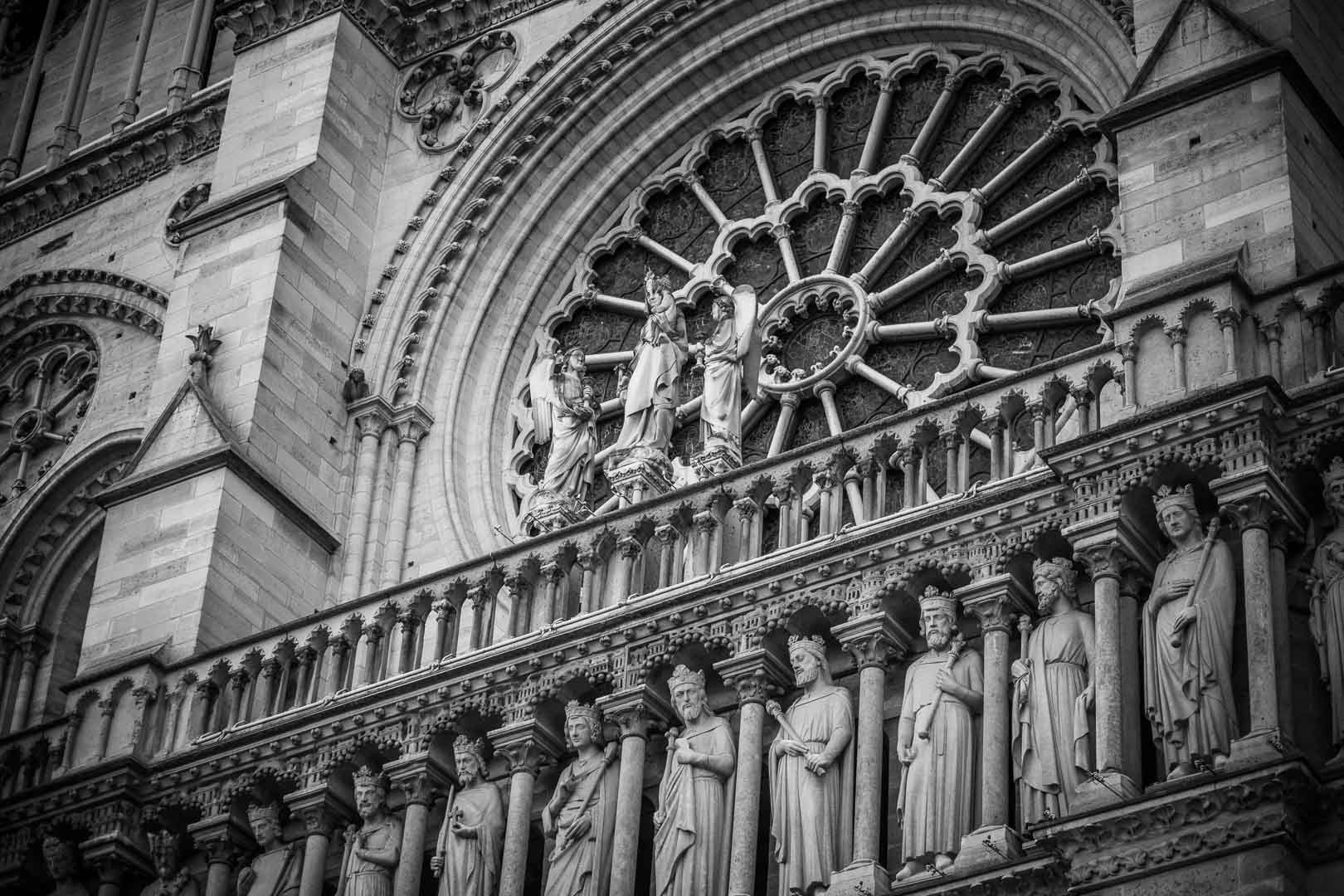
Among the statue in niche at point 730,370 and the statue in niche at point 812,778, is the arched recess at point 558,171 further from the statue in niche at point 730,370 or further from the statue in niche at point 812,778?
the statue in niche at point 812,778

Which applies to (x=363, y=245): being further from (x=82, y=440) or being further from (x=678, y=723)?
(x=678, y=723)

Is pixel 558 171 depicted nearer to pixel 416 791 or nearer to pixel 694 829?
pixel 416 791

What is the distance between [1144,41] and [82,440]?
35.0ft

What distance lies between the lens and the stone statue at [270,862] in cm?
1831

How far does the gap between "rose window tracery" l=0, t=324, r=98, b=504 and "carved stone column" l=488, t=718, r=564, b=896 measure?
9.00 metres

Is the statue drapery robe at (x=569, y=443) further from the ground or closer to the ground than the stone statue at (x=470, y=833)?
further from the ground

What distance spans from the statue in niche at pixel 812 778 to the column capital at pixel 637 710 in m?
0.87

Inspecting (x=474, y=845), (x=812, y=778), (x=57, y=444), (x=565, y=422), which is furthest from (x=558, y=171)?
(x=812, y=778)

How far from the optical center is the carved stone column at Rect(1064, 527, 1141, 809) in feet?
48.7

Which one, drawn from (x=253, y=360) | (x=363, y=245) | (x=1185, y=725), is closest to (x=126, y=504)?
(x=253, y=360)

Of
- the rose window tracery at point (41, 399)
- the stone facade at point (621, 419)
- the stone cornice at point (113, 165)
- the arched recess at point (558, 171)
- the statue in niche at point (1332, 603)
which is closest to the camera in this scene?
the statue in niche at point (1332, 603)

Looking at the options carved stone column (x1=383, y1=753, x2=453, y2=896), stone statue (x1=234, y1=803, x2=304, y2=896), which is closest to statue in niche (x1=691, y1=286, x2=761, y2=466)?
carved stone column (x1=383, y1=753, x2=453, y2=896)

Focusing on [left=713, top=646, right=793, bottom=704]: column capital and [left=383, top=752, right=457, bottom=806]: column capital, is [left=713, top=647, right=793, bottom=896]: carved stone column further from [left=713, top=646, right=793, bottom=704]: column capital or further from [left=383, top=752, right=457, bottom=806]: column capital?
[left=383, top=752, right=457, bottom=806]: column capital

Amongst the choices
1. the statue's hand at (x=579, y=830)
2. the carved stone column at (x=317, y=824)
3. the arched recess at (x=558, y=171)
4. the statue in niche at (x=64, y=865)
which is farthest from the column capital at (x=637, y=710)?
the arched recess at (x=558, y=171)
